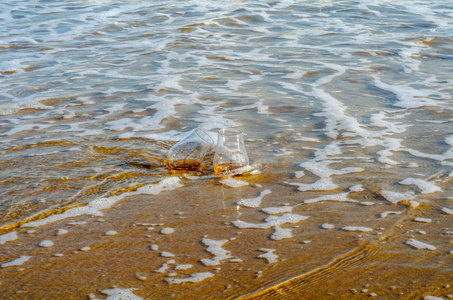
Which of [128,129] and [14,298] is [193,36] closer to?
[128,129]

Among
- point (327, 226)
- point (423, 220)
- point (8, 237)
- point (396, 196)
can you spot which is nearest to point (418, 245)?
point (423, 220)

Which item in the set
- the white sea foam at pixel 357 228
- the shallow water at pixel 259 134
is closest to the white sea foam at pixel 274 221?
the shallow water at pixel 259 134

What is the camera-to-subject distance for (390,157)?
11.0 feet

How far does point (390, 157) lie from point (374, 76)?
264 centimetres

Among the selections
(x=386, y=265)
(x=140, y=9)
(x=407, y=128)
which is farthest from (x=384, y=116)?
(x=140, y=9)

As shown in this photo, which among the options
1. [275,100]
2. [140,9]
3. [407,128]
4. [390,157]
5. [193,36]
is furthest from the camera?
[140,9]

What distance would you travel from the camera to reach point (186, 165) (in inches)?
122

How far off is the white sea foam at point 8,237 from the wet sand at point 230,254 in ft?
0.10

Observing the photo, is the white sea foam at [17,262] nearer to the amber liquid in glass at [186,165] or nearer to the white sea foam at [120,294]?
the white sea foam at [120,294]

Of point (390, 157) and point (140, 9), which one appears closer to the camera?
point (390, 157)

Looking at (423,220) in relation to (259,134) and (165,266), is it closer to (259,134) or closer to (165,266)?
(165,266)

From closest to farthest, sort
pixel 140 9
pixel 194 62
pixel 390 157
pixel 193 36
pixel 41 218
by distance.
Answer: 1. pixel 41 218
2. pixel 390 157
3. pixel 194 62
4. pixel 193 36
5. pixel 140 9

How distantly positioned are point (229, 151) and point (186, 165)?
309mm

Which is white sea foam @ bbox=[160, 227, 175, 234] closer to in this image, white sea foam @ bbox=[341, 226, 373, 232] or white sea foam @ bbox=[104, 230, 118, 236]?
white sea foam @ bbox=[104, 230, 118, 236]
